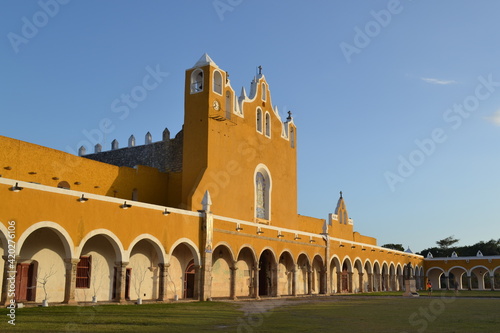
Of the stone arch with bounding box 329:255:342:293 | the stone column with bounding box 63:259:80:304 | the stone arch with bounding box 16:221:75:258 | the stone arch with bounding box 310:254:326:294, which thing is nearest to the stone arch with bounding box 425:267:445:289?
the stone arch with bounding box 329:255:342:293

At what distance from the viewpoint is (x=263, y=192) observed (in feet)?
100

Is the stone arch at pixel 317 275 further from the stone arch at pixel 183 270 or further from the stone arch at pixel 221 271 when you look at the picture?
the stone arch at pixel 183 270

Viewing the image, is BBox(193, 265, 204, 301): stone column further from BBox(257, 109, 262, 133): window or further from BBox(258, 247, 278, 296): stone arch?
BBox(257, 109, 262, 133): window

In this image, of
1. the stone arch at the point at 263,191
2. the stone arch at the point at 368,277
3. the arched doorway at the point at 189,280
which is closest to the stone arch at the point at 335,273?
the stone arch at the point at 368,277

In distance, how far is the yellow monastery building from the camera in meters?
17.5

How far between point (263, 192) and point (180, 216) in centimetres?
918

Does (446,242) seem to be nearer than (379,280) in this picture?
No

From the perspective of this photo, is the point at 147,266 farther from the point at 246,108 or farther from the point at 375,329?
the point at 375,329

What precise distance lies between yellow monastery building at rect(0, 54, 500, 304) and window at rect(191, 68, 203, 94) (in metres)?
0.05

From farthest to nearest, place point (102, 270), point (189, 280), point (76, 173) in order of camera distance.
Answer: point (189, 280)
point (76, 173)
point (102, 270)

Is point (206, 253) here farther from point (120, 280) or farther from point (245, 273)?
point (245, 273)

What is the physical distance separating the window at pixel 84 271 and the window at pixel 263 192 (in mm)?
11408

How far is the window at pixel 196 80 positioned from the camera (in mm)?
26781

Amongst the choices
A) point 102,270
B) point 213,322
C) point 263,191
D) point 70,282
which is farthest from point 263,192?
point 213,322
